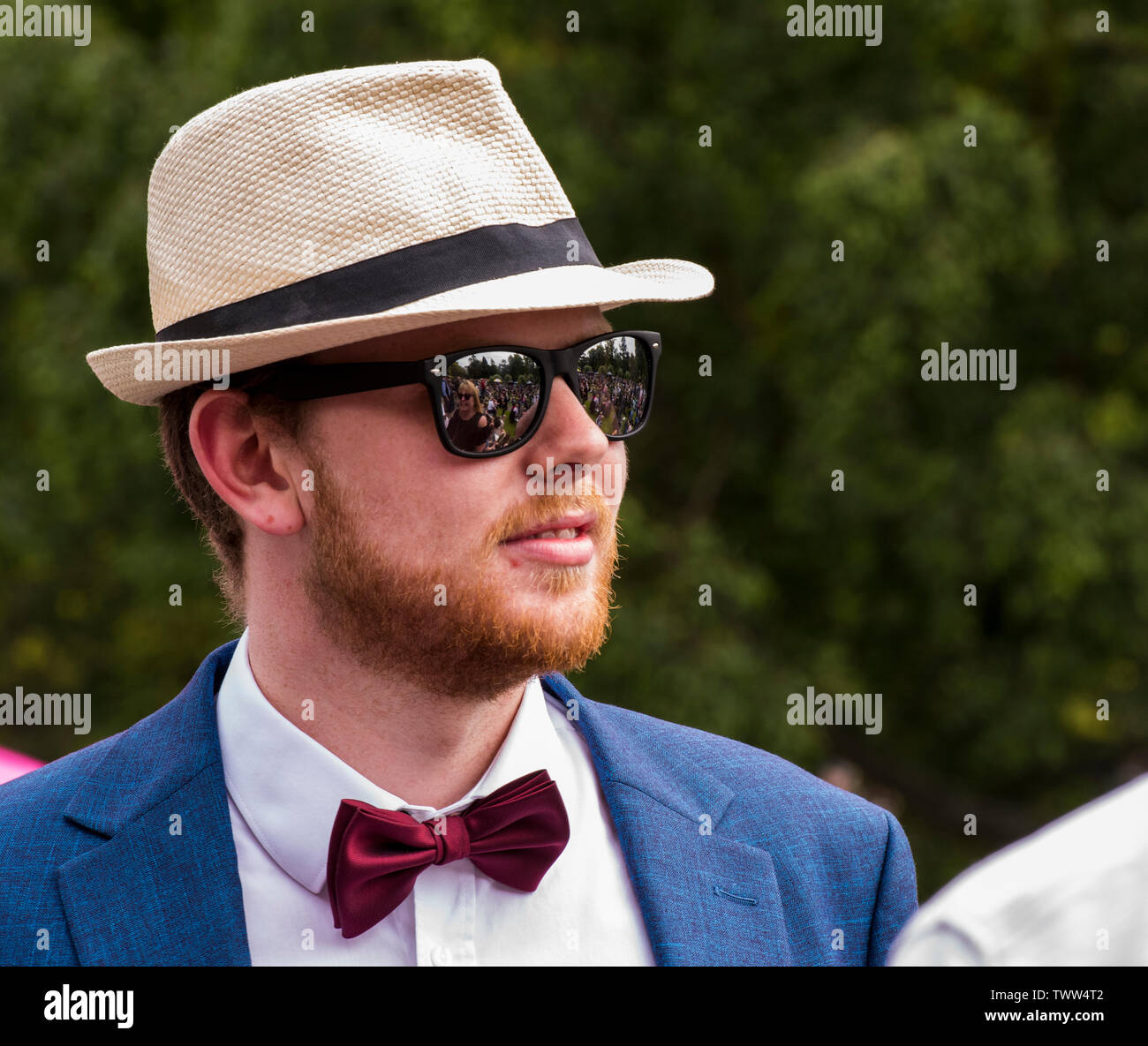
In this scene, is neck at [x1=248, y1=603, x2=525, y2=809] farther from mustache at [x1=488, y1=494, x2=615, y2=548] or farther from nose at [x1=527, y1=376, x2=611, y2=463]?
nose at [x1=527, y1=376, x2=611, y2=463]

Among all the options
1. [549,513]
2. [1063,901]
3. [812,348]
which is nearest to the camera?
[1063,901]

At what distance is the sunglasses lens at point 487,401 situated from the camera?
191 cm

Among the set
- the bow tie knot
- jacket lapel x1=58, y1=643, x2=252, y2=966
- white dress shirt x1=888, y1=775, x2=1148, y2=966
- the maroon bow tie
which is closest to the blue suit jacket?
jacket lapel x1=58, y1=643, x2=252, y2=966

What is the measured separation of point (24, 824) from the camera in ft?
6.37

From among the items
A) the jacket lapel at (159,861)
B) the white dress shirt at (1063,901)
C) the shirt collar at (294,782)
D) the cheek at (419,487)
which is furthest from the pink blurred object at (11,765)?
the white dress shirt at (1063,901)

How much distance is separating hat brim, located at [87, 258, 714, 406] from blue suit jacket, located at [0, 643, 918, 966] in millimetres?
466

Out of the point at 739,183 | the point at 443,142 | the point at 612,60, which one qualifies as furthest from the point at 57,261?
the point at 443,142

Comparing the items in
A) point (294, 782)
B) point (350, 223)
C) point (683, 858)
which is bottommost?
point (683, 858)

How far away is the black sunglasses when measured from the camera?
1.92 m

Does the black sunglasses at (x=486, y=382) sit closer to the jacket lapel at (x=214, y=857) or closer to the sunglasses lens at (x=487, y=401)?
the sunglasses lens at (x=487, y=401)

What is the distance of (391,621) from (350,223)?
0.56m

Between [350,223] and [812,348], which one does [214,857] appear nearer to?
[350,223]

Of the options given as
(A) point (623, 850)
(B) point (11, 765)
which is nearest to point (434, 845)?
(A) point (623, 850)

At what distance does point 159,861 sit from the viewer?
6.17ft
